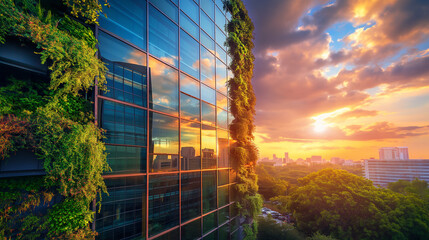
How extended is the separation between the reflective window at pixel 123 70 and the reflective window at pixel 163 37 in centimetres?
91

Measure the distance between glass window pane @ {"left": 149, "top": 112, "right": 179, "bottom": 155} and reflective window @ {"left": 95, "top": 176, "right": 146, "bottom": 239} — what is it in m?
1.29

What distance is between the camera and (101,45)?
596cm

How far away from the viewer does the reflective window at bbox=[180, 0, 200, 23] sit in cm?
972

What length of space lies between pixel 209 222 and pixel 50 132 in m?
8.62

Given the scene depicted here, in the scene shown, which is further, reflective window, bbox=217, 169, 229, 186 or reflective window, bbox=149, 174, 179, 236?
reflective window, bbox=217, 169, 229, 186

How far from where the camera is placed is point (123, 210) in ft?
19.8

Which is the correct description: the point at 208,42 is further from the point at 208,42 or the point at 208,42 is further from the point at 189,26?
the point at 189,26

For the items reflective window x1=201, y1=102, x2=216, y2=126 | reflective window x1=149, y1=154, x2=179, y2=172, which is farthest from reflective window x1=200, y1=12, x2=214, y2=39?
reflective window x1=149, y1=154, x2=179, y2=172

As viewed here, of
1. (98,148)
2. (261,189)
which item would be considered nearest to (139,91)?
(98,148)

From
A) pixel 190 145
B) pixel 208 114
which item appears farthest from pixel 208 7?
pixel 190 145

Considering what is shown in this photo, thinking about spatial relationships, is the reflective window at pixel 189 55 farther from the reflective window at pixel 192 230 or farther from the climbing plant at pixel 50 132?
the reflective window at pixel 192 230

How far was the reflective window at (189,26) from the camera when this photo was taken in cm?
962

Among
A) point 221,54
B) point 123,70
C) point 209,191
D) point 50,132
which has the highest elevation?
point 221,54

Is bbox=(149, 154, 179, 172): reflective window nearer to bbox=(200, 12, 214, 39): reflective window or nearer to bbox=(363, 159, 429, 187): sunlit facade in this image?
bbox=(200, 12, 214, 39): reflective window
